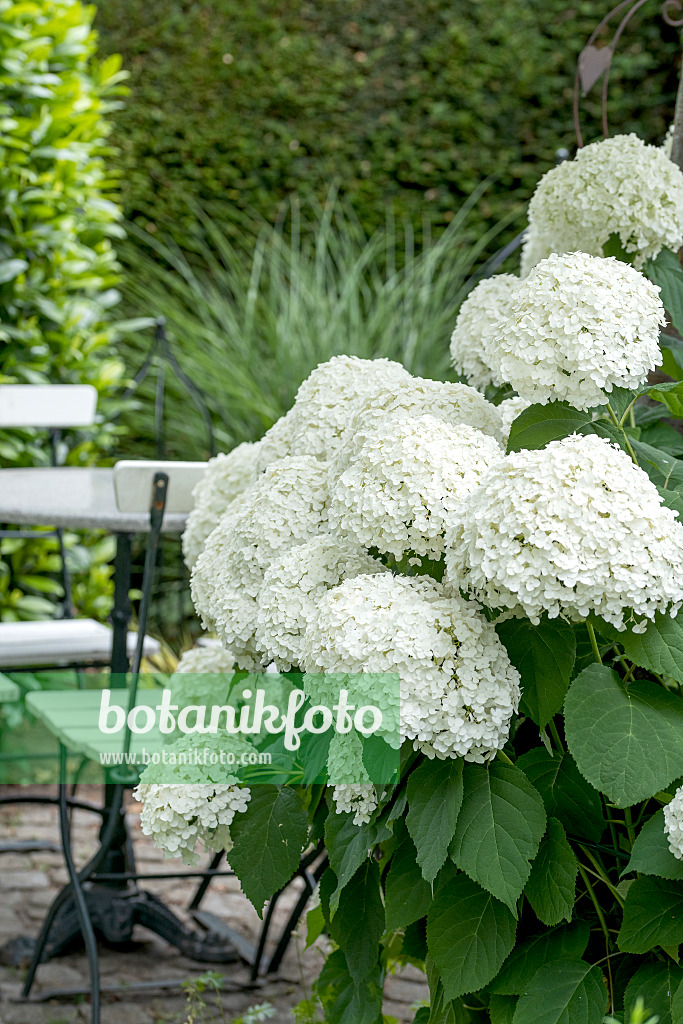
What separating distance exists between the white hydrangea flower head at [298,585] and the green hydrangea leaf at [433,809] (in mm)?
160

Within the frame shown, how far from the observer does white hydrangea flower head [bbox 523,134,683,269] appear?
4.22ft

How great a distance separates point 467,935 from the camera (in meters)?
0.98

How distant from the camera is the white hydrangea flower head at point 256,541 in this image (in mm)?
1092

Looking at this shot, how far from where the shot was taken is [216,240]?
5.12 metres

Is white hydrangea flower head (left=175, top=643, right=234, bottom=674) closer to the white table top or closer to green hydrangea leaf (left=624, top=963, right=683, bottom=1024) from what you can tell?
green hydrangea leaf (left=624, top=963, right=683, bottom=1024)

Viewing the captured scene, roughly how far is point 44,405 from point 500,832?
2.69m

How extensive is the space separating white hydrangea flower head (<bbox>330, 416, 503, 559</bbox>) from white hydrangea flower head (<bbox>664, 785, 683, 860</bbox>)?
297mm

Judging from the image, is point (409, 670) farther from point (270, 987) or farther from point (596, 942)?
point (270, 987)

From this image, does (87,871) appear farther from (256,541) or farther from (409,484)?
(409,484)

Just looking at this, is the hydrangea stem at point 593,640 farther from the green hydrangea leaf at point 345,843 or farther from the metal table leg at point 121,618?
the metal table leg at point 121,618

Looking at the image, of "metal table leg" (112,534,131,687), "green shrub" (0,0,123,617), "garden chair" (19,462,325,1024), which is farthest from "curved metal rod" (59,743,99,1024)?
"green shrub" (0,0,123,617)

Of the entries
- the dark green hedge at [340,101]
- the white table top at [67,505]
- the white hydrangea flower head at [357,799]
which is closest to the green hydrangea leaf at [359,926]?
the white hydrangea flower head at [357,799]

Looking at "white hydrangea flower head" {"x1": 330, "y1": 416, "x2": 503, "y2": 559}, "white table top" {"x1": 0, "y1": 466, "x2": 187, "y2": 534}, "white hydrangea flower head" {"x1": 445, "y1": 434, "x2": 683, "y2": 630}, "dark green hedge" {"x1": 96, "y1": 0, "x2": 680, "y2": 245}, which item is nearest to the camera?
"white hydrangea flower head" {"x1": 445, "y1": 434, "x2": 683, "y2": 630}

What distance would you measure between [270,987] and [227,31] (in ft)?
14.5
